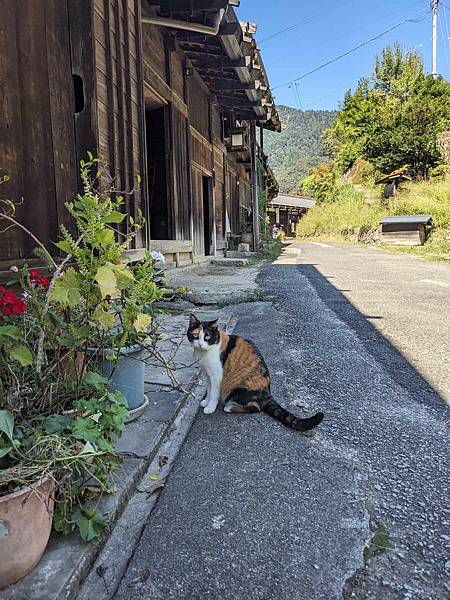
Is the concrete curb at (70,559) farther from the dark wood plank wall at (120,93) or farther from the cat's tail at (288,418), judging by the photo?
the dark wood plank wall at (120,93)

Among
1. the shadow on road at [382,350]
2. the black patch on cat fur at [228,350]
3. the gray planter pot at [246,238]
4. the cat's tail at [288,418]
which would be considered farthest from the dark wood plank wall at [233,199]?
the cat's tail at [288,418]

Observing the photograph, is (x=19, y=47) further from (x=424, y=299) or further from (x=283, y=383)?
(x=424, y=299)

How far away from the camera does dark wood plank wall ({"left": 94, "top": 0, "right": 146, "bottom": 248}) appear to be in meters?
3.44

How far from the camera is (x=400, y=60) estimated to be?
97.6 ft

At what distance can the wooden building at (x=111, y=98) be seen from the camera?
260cm

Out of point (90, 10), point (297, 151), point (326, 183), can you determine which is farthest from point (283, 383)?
point (297, 151)

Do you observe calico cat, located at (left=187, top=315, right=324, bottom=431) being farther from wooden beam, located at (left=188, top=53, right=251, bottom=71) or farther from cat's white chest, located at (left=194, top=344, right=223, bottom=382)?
wooden beam, located at (left=188, top=53, right=251, bottom=71)

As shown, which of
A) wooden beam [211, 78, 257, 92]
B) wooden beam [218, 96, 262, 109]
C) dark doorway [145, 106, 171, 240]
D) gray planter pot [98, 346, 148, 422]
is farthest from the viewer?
wooden beam [218, 96, 262, 109]

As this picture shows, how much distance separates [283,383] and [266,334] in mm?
1115

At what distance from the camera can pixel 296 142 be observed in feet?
325

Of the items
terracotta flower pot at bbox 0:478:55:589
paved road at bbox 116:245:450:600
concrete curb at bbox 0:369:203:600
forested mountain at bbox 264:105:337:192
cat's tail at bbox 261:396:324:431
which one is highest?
forested mountain at bbox 264:105:337:192

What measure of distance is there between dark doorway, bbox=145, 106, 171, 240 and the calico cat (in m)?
5.15

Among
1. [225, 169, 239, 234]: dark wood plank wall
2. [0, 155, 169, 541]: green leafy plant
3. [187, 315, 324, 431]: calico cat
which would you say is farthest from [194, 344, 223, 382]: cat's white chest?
[225, 169, 239, 234]: dark wood plank wall

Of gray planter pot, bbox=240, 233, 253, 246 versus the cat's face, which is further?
gray planter pot, bbox=240, 233, 253, 246
